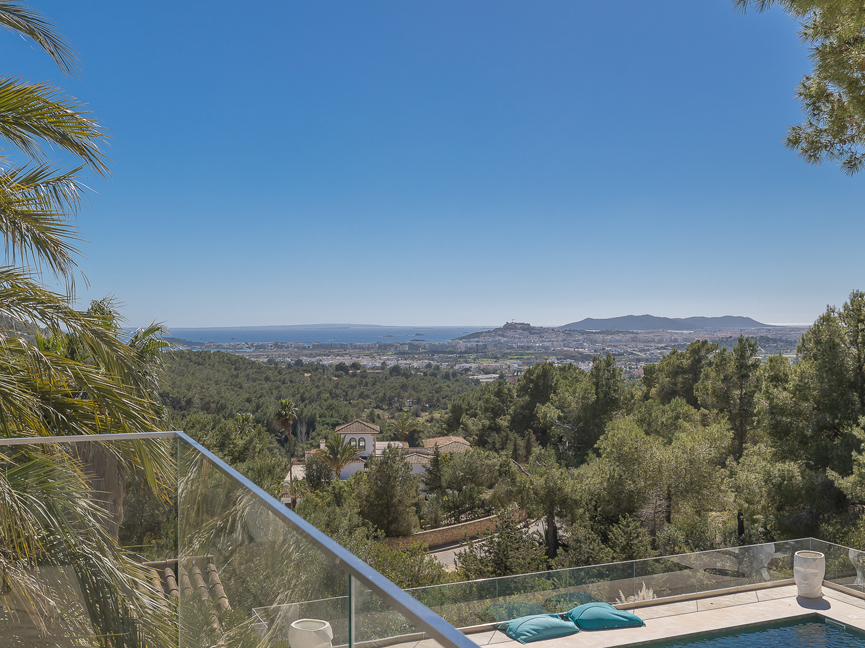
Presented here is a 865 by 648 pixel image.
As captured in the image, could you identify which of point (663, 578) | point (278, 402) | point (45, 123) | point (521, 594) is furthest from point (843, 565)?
point (278, 402)

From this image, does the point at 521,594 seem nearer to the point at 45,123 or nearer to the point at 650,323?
the point at 45,123

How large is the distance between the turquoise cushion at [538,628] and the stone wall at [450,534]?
1225 centimetres

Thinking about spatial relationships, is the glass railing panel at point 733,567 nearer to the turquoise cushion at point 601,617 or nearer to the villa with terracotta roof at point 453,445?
the turquoise cushion at point 601,617

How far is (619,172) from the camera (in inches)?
1512

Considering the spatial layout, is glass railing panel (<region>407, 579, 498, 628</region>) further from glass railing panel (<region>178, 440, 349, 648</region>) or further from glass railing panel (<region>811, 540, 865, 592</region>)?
glass railing panel (<region>178, 440, 349, 648</region>)

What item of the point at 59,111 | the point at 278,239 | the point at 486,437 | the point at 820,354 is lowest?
the point at 486,437

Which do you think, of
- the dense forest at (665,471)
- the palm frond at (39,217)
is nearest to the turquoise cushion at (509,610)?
the dense forest at (665,471)

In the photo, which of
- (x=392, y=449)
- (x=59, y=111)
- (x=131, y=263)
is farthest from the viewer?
(x=131, y=263)

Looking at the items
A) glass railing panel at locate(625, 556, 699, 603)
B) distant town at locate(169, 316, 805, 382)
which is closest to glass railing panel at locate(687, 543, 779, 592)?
glass railing panel at locate(625, 556, 699, 603)

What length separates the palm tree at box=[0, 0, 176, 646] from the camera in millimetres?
2607

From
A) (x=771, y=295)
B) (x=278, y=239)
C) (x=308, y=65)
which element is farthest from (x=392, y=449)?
(x=771, y=295)

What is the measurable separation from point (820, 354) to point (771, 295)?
60.2 metres

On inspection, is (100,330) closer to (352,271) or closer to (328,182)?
(328,182)

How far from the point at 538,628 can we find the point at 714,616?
10.6 feet
